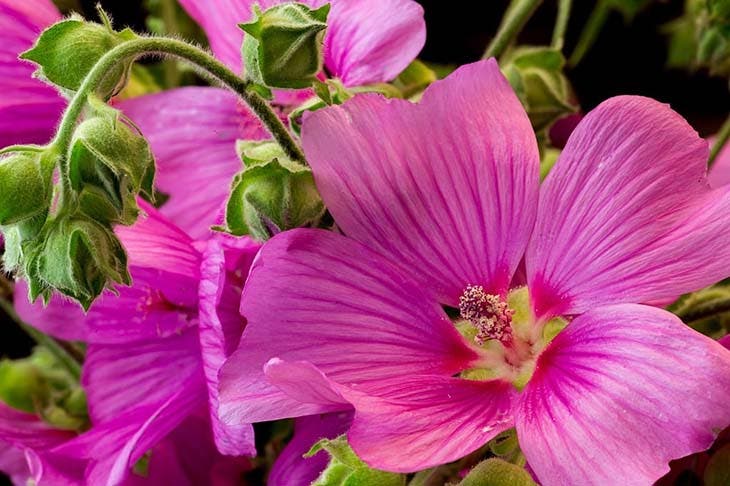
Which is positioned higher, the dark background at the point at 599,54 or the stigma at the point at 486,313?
the stigma at the point at 486,313

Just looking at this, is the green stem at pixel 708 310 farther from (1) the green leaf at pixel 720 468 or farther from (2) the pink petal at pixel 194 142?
(2) the pink petal at pixel 194 142

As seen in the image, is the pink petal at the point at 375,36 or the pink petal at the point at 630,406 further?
the pink petal at the point at 375,36

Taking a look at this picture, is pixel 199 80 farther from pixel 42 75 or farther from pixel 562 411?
pixel 562 411

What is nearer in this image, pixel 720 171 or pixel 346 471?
pixel 346 471

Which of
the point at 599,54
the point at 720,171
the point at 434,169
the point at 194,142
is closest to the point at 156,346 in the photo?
the point at 194,142

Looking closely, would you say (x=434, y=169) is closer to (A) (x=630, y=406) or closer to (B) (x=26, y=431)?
(A) (x=630, y=406)

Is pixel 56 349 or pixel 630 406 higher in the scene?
pixel 630 406

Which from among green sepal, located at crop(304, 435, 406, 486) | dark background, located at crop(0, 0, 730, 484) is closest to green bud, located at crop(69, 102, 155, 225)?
green sepal, located at crop(304, 435, 406, 486)

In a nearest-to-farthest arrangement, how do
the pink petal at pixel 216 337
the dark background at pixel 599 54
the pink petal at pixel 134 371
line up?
the pink petal at pixel 216 337 < the pink petal at pixel 134 371 < the dark background at pixel 599 54

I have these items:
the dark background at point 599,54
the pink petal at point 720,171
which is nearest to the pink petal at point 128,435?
the pink petal at point 720,171
